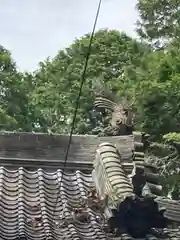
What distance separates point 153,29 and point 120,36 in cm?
659

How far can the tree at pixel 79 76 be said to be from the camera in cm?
2277

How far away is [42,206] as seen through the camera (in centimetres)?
536

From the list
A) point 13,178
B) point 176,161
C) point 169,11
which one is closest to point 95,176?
point 13,178

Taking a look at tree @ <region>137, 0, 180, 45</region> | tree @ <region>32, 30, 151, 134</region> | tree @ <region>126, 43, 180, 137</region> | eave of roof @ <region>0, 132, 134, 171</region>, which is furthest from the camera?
tree @ <region>32, 30, 151, 134</region>

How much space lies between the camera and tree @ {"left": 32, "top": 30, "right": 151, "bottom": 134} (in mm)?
22766

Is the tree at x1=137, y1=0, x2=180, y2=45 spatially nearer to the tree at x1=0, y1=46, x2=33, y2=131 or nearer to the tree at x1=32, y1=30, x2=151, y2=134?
the tree at x1=32, y1=30, x2=151, y2=134

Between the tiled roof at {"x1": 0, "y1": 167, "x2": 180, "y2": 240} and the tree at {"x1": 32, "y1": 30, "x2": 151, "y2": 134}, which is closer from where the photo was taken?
the tiled roof at {"x1": 0, "y1": 167, "x2": 180, "y2": 240}

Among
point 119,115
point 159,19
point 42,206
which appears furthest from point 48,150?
point 159,19

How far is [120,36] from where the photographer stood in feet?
84.2

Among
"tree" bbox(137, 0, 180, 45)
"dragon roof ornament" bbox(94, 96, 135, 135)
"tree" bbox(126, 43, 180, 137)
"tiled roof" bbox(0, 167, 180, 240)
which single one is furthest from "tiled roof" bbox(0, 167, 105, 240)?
"tree" bbox(137, 0, 180, 45)

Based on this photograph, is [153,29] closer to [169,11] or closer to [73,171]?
[169,11]

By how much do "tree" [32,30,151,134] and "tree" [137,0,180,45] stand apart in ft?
7.47

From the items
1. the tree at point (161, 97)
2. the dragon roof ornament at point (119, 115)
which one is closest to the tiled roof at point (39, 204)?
the dragon roof ornament at point (119, 115)

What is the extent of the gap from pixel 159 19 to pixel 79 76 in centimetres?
548
